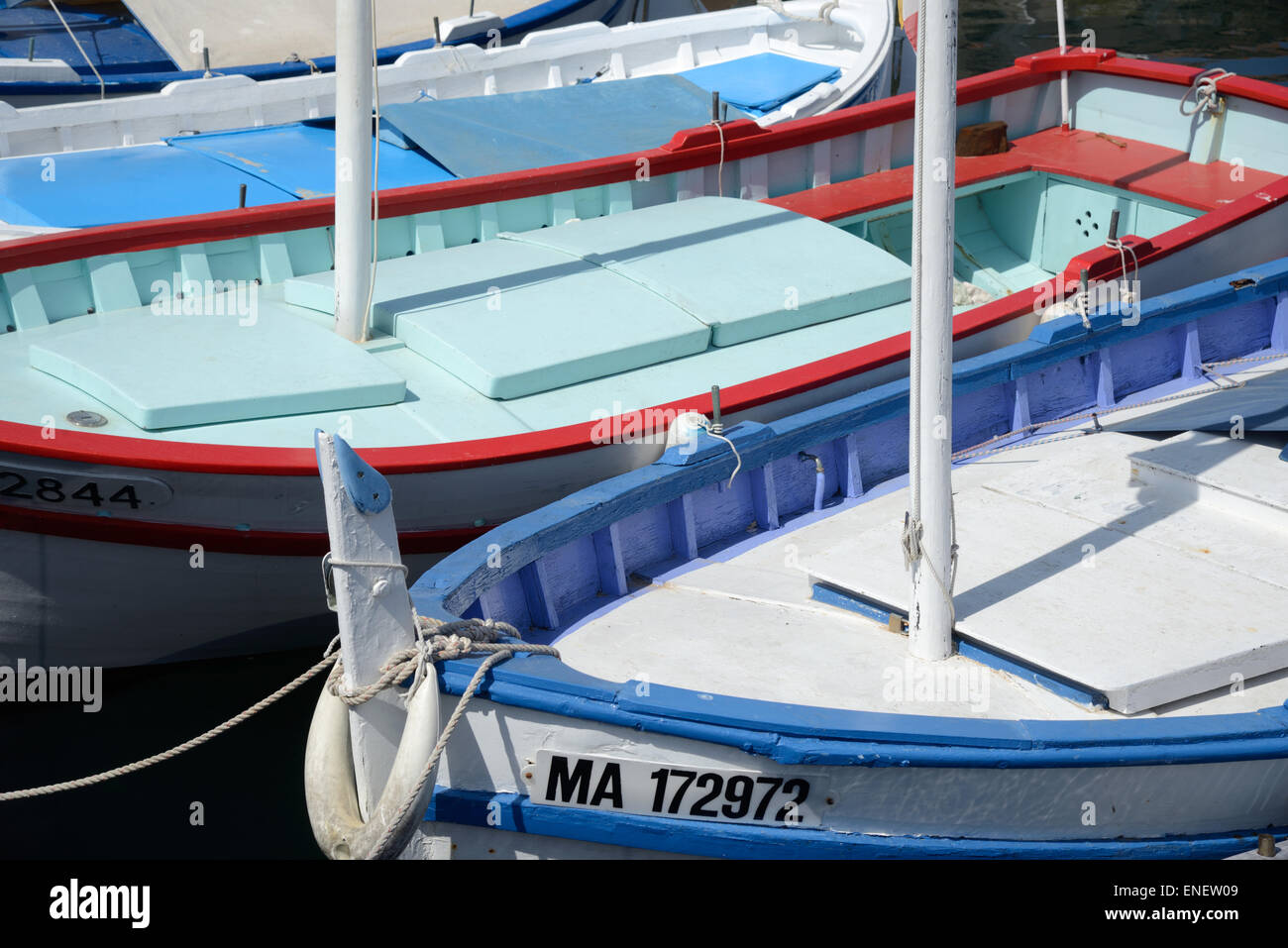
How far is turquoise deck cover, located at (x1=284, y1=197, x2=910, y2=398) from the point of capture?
24.5 ft

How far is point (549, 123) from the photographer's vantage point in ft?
34.2

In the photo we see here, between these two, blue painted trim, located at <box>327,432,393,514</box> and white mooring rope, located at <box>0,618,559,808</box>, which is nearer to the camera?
blue painted trim, located at <box>327,432,393,514</box>

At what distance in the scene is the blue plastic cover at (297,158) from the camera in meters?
9.78

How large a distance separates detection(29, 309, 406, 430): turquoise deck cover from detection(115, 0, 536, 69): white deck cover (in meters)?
6.24

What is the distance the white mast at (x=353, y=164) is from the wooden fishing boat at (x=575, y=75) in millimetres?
4266

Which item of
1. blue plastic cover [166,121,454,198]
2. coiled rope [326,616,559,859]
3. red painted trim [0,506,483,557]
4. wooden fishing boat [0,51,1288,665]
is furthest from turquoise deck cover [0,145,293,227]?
coiled rope [326,616,559,859]

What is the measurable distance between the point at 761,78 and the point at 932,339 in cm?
822

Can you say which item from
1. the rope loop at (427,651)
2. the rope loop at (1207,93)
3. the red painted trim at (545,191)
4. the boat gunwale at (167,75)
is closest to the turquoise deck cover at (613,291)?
the red painted trim at (545,191)

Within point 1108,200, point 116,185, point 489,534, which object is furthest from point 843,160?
point 489,534

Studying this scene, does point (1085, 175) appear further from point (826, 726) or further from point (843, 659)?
point (826, 726)

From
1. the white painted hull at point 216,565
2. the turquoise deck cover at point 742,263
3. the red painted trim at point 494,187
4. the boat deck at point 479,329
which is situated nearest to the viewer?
the white painted hull at point 216,565

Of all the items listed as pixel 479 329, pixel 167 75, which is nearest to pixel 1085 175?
pixel 479 329

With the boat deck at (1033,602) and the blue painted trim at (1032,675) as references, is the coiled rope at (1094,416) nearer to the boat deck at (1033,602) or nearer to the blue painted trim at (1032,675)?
the boat deck at (1033,602)

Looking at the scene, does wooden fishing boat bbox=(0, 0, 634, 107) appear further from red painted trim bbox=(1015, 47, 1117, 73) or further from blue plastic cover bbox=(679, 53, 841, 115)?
red painted trim bbox=(1015, 47, 1117, 73)
